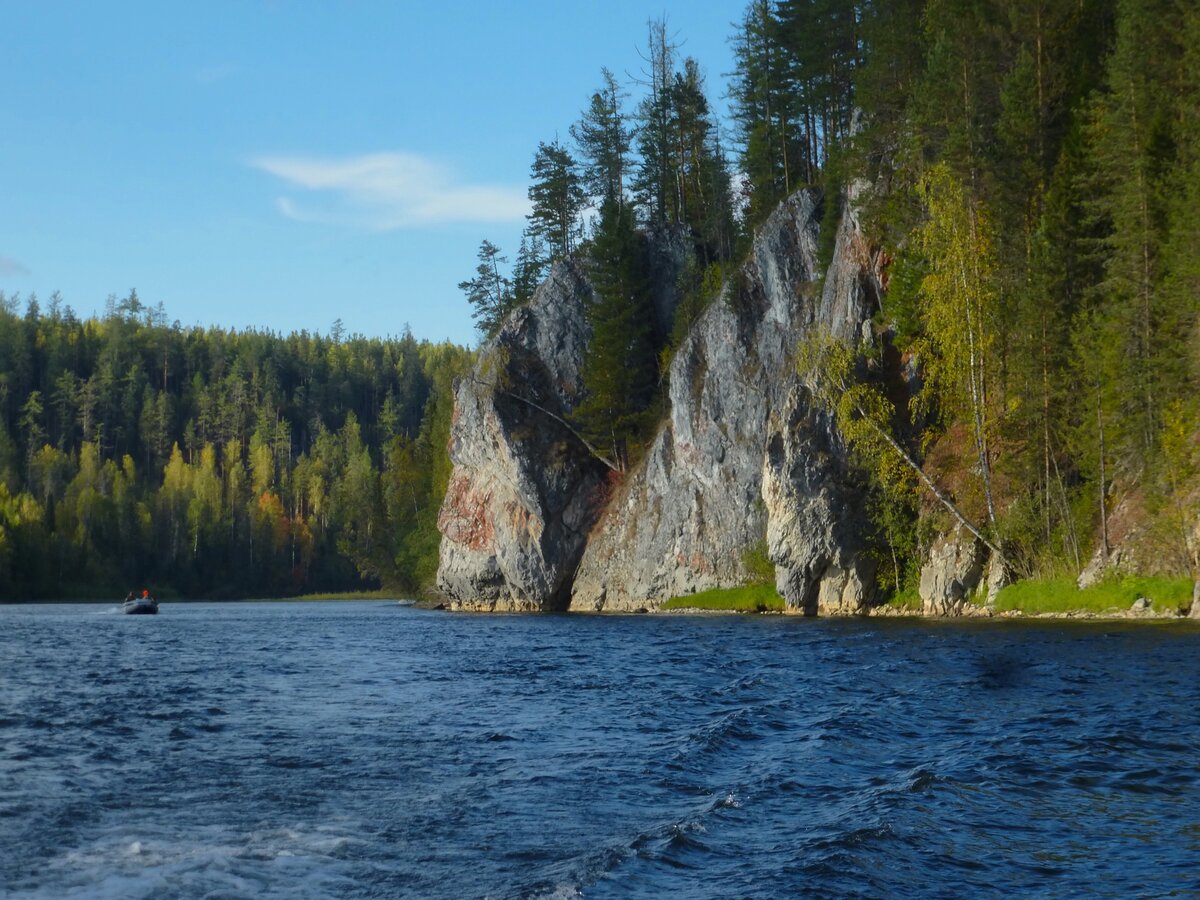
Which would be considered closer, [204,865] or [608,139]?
[204,865]

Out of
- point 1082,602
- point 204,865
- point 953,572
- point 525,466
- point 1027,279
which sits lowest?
point 204,865

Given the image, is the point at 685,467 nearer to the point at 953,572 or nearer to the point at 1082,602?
the point at 953,572

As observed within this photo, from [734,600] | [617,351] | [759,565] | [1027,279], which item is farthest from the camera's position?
[617,351]

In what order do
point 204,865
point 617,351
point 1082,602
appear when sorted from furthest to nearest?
point 617,351 → point 1082,602 → point 204,865

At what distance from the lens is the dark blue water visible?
12.2 metres

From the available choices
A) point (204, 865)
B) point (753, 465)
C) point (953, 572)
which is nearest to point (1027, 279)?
point (953, 572)

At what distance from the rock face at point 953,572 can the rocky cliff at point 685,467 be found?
486cm

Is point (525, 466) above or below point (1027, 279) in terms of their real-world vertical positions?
below

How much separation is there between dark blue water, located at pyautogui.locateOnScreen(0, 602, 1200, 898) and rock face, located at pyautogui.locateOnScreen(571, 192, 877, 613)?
21.5 metres

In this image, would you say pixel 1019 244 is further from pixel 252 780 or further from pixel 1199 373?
pixel 252 780

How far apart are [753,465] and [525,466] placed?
20302 mm

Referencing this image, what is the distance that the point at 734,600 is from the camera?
6512 centimetres

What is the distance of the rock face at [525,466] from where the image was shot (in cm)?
8106

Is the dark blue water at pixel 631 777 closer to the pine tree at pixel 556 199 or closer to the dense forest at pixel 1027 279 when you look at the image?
the dense forest at pixel 1027 279
